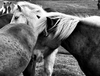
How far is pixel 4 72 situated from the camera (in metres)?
2.27

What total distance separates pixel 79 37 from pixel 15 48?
0.74m

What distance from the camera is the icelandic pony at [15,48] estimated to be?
2.30m

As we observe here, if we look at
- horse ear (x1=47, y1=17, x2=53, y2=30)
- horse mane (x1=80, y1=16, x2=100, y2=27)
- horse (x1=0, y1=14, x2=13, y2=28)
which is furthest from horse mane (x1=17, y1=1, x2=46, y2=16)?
horse mane (x1=80, y1=16, x2=100, y2=27)

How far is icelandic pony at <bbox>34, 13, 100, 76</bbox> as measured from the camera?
2.47 m

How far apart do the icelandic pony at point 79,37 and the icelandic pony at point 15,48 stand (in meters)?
0.21

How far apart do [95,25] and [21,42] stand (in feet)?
2.88

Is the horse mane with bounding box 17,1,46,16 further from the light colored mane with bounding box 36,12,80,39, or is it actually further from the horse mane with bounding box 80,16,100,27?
the horse mane with bounding box 80,16,100,27

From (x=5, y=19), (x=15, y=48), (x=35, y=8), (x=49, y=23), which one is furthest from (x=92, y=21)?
(x=5, y=19)

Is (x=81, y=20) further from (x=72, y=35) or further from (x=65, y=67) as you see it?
(x=65, y=67)

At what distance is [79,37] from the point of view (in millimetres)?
2596

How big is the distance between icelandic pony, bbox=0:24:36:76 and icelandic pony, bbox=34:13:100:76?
21 cm

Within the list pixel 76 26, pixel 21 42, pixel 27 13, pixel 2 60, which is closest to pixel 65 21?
pixel 76 26

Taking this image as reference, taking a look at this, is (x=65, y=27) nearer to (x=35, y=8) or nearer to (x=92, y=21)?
(x=92, y=21)

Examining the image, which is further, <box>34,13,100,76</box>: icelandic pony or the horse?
the horse
